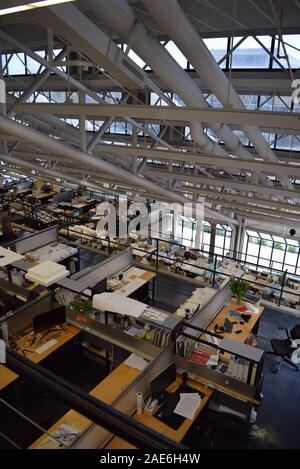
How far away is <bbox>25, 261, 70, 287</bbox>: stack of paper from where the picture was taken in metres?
4.12

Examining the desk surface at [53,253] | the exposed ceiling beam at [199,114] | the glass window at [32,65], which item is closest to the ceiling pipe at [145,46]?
the exposed ceiling beam at [199,114]

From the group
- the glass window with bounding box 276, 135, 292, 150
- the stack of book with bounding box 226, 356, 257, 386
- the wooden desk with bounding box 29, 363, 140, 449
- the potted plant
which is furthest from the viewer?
the glass window with bounding box 276, 135, 292, 150

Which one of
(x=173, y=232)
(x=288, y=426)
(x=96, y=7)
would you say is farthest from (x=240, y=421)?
(x=173, y=232)

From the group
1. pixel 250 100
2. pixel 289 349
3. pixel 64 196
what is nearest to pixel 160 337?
pixel 289 349

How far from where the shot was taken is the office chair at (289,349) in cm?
547

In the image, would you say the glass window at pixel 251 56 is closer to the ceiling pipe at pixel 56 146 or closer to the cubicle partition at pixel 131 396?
the ceiling pipe at pixel 56 146

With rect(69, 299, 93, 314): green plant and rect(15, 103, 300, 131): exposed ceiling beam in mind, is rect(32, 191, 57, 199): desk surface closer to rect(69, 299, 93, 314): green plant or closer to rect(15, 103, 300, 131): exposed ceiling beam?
rect(15, 103, 300, 131): exposed ceiling beam

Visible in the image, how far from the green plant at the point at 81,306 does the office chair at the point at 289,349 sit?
301 centimetres

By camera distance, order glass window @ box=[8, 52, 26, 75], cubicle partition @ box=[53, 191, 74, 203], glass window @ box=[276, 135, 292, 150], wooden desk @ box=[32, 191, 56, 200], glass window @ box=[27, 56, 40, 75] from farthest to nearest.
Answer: wooden desk @ box=[32, 191, 56, 200]
cubicle partition @ box=[53, 191, 74, 203]
glass window @ box=[8, 52, 26, 75]
glass window @ box=[27, 56, 40, 75]
glass window @ box=[276, 135, 292, 150]

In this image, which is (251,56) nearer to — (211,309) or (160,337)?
(211,309)

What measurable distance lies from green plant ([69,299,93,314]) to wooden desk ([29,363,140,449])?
3.46 feet

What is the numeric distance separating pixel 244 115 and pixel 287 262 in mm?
15066

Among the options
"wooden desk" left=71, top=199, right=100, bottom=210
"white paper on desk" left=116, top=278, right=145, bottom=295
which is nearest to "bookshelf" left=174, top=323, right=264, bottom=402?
"white paper on desk" left=116, top=278, right=145, bottom=295

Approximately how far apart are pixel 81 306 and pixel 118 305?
1.53 metres
